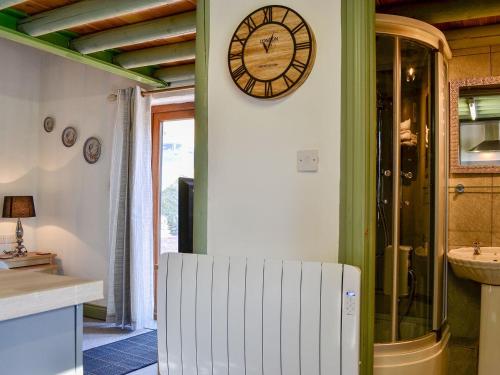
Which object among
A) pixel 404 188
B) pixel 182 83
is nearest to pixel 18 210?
pixel 182 83

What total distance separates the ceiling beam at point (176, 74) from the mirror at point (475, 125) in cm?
226

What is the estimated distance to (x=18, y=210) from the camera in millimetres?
4387

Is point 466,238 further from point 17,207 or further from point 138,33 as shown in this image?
point 17,207

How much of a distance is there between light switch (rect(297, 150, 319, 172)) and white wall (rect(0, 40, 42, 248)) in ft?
12.6

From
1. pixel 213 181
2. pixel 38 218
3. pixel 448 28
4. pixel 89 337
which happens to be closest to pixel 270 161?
pixel 213 181

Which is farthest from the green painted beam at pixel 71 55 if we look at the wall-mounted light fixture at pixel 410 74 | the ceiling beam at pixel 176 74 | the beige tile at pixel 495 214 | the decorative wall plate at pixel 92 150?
the beige tile at pixel 495 214

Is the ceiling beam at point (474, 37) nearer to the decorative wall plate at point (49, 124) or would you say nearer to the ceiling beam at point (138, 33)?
the ceiling beam at point (138, 33)

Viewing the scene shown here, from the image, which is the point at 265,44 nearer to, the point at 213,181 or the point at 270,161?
the point at 270,161

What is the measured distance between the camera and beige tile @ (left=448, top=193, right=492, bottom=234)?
293 centimetres

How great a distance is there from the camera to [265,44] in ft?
6.63

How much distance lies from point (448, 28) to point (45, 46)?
10.2 feet

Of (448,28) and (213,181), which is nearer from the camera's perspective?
(213,181)

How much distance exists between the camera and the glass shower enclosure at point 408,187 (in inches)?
96.9

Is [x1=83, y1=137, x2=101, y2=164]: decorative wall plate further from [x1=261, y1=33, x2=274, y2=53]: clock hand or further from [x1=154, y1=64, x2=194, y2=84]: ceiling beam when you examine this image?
[x1=261, y1=33, x2=274, y2=53]: clock hand
